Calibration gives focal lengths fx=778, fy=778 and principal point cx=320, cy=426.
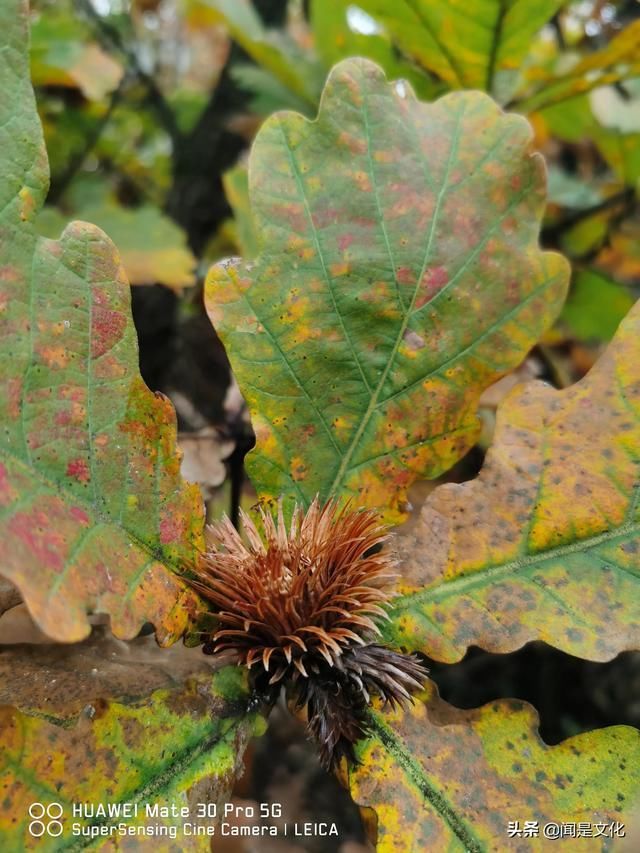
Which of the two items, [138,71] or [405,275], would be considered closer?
[405,275]

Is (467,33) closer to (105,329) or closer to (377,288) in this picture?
(377,288)

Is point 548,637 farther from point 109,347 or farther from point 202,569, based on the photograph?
point 109,347

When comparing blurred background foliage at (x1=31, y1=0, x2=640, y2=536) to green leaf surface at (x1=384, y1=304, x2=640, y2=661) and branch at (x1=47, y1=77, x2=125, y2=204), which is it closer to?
branch at (x1=47, y1=77, x2=125, y2=204)

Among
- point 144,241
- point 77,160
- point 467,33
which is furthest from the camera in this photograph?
point 77,160

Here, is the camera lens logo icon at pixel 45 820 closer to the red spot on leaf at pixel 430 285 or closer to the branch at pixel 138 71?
the red spot on leaf at pixel 430 285

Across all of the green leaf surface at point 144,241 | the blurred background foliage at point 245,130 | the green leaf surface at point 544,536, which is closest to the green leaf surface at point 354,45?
the blurred background foliage at point 245,130

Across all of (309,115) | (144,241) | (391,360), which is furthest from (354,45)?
(391,360)

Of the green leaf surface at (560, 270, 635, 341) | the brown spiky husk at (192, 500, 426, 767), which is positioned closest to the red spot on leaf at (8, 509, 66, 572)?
the brown spiky husk at (192, 500, 426, 767)
